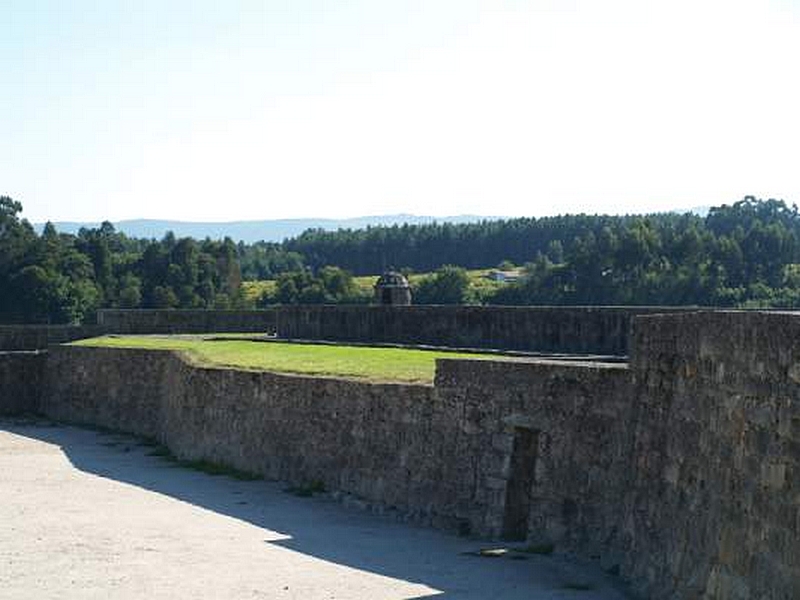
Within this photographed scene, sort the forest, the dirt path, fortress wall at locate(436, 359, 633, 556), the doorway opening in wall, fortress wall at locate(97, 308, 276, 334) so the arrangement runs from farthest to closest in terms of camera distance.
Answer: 1. the forest
2. fortress wall at locate(97, 308, 276, 334)
3. the doorway opening in wall
4. fortress wall at locate(436, 359, 633, 556)
5. the dirt path

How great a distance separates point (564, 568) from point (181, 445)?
16311mm

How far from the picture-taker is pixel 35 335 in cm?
4897

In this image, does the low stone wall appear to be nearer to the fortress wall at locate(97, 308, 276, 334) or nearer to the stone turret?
the fortress wall at locate(97, 308, 276, 334)

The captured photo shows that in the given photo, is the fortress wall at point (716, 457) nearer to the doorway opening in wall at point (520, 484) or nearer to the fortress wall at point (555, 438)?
A: the fortress wall at point (555, 438)

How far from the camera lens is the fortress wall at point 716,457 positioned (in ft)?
39.0

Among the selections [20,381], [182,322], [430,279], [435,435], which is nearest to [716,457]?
[435,435]

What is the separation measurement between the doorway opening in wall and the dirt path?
0.54 m

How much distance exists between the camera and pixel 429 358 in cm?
2806

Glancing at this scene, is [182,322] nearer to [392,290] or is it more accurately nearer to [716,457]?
[392,290]

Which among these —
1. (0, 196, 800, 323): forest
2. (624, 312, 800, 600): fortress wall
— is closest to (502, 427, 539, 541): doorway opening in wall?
(624, 312, 800, 600): fortress wall

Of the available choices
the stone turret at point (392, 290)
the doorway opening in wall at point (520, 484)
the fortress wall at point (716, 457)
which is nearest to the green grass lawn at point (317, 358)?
the doorway opening in wall at point (520, 484)

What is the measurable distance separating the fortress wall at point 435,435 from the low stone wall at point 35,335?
15.0 meters

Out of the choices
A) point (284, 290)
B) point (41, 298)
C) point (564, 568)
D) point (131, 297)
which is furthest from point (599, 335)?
point (284, 290)

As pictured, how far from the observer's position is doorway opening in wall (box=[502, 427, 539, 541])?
66.4ft
